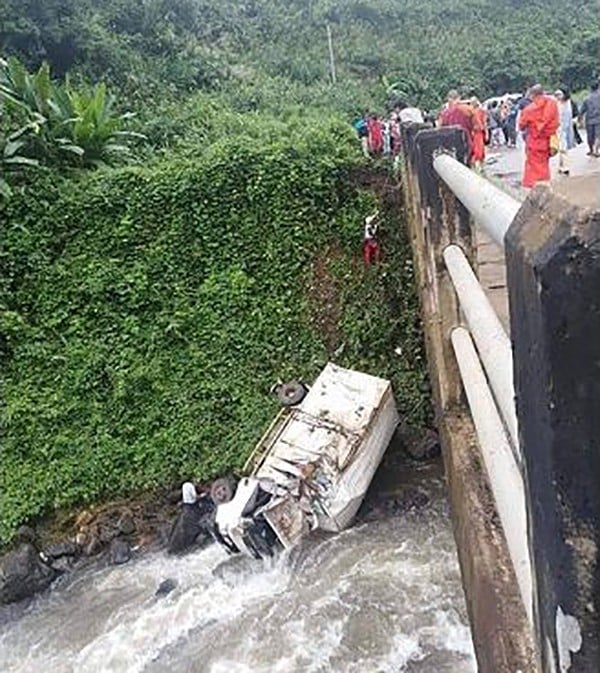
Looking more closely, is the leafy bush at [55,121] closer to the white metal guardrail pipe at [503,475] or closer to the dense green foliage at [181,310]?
the dense green foliage at [181,310]

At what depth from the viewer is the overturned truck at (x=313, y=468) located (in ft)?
20.6

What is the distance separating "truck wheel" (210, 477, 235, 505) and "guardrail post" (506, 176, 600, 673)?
21.3ft

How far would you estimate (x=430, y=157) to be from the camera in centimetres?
379

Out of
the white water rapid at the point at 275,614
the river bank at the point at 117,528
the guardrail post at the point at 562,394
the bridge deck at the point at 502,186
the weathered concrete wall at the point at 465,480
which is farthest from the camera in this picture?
the river bank at the point at 117,528

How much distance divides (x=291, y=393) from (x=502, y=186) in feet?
17.8

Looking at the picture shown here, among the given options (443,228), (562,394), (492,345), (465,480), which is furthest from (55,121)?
(562,394)

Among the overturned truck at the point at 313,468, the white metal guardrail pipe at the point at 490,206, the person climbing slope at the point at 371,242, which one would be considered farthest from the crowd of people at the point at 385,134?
the white metal guardrail pipe at the point at 490,206

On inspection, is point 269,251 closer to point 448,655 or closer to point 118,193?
point 118,193

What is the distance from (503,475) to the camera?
1536 mm

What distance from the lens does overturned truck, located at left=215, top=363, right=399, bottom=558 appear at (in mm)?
6289

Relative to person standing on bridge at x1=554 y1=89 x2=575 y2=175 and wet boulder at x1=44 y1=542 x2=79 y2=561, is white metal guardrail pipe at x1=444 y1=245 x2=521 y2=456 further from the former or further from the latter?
person standing on bridge at x1=554 y1=89 x2=575 y2=175

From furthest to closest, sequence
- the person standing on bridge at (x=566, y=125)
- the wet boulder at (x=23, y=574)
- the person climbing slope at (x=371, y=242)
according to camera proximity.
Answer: the person standing on bridge at (x=566, y=125), the person climbing slope at (x=371, y=242), the wet boulder at (x=23, y=574)

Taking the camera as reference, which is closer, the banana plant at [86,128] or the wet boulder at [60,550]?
the wet boulder at [60,550]

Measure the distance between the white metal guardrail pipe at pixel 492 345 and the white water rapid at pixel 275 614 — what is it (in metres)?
3.81
